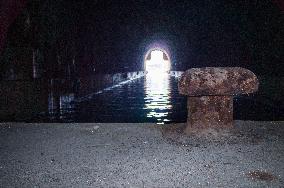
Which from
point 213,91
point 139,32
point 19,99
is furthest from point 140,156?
point 139,32

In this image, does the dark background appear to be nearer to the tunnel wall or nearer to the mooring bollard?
the tunnel wall

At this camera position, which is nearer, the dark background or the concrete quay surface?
the concrete quay surface

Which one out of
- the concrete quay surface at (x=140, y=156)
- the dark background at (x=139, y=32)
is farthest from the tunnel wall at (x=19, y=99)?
the concrete quay surface at (x=140, y=156)

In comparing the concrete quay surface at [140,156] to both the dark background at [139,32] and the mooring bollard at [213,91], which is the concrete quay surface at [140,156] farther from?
the dark background at [139,32]

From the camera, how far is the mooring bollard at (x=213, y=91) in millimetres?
3160

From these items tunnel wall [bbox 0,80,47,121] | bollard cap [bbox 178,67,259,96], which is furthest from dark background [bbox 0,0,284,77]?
bollard cap [bbox 178,67,259,96]

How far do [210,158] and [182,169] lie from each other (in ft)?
1.22

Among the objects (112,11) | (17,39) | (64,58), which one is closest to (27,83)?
(17,39)

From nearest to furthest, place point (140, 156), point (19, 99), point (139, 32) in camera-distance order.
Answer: point (140, 156) < point (19, 99) < point (139, 32)

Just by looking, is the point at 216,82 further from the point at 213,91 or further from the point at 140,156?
the point at 140,156

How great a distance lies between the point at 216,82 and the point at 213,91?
11cm

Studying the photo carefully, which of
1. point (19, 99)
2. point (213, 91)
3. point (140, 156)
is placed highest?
point (213, 91)

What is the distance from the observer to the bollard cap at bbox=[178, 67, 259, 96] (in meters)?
3.15

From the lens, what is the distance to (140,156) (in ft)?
8.86
